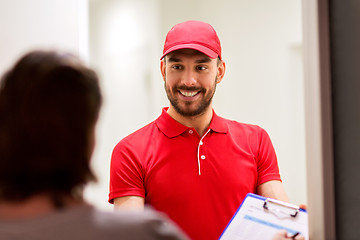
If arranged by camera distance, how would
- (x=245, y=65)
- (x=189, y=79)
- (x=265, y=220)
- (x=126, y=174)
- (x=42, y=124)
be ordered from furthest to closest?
(x=245, y=65)
(x=189, y=79)
(x=126, y=174)
(x=265, y=220)
(x=42, y=124)

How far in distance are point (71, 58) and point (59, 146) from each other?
0.42ft

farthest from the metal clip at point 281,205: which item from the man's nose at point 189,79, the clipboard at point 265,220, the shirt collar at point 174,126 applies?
the man's nose at point 189,79

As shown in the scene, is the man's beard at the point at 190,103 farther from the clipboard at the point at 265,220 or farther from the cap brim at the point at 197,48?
the clipboard at the point at 265,220

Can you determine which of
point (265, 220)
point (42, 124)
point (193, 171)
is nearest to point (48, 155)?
point (42, 124)

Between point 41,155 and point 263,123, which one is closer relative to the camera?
point 41,155

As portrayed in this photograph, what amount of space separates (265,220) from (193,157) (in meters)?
0.37

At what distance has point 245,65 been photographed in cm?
272

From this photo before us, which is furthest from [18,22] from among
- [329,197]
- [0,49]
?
[329,197]

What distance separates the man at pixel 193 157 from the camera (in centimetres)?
131

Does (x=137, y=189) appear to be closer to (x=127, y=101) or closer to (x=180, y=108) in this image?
(x=180, y=108)

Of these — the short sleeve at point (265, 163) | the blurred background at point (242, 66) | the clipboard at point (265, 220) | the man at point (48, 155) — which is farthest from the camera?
the blurred background at point (242, 66)

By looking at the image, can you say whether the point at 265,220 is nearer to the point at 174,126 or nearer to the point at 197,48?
the point at 174,126

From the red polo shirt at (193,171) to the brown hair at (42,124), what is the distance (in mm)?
725

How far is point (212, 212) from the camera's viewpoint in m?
1.32
